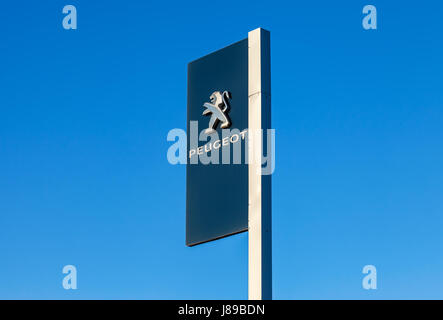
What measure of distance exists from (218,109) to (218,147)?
1.63ft

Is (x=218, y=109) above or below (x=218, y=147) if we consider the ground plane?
above

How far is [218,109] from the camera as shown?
12.7 metres

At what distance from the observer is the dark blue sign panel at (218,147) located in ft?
40.4

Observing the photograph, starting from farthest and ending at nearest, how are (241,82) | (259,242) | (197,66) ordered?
(197,66) < (241,82) < (259,242)

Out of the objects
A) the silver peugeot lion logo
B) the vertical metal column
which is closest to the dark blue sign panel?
the silver peugeot lion logo

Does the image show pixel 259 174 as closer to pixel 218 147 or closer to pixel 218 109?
pixel 218 147

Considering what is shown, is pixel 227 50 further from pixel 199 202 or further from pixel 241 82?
pixel 199 202

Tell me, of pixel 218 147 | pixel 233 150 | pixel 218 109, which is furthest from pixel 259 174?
pixel 218 109

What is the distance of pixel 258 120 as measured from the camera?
12125 mm

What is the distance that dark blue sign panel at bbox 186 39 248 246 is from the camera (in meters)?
12.3

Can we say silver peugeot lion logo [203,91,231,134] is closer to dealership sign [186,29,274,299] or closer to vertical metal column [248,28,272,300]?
dealership sign [186,29,274,299]

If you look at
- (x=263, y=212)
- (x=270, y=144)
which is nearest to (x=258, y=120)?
(x=270, y=144)
